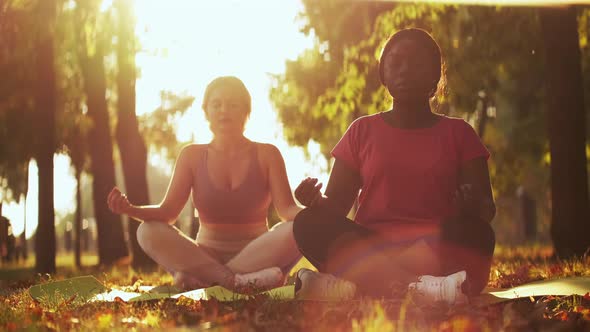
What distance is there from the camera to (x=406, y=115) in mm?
5289

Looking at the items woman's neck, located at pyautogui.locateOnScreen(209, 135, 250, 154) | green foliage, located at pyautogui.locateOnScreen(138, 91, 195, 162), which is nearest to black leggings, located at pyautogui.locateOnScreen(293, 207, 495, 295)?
woman's neck, located at pyautogui.locateOnScreen(209, 135, 250, 154)

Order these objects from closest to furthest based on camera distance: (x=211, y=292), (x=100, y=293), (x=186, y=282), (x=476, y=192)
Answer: (x=476, y=192)
(x=211, y=292)
(x=100, y=293)
(x=186, y=282)

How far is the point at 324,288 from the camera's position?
4.87 meters

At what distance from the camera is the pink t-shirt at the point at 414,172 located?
201 inches

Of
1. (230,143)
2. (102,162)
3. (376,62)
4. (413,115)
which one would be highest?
(376,62)

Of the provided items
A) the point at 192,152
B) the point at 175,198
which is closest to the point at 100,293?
the point at 175,198

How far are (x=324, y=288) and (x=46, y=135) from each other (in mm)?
5976

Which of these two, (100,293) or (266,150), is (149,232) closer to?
(100,293)

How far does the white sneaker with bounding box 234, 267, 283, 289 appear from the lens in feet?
19.7

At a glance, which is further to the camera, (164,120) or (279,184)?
(164,120)

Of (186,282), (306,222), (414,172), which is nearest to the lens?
(306,222)

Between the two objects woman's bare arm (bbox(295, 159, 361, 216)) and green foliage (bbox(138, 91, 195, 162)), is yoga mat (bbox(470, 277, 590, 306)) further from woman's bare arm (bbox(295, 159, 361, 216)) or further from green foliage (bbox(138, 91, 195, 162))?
green foliage (bbox(138, 91, 195, 162))

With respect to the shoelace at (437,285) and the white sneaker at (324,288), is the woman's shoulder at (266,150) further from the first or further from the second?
the shoelace at (437,285)

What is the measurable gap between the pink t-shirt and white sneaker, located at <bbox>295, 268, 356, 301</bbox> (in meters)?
0.51
